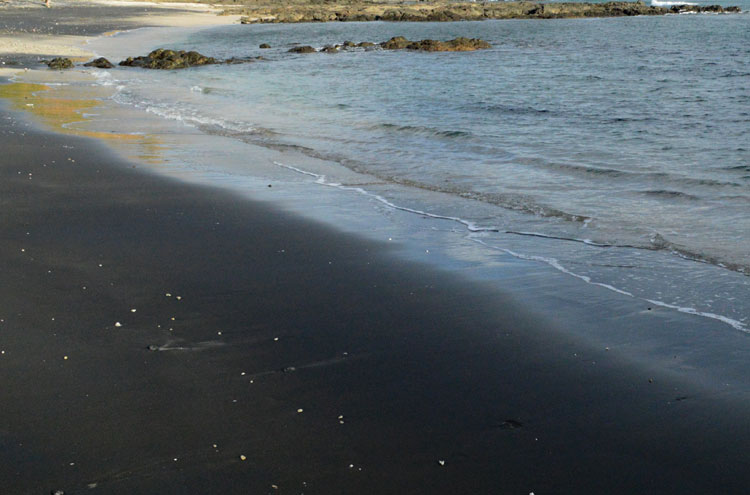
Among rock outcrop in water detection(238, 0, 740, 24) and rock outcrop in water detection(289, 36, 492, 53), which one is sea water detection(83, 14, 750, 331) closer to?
rock outcrop in water detection(289, 36, 492, 53)

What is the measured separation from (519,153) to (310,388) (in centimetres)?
1012

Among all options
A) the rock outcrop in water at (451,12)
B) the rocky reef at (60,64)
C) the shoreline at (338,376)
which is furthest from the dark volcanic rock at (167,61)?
the rock outcrop in water at (451,12)

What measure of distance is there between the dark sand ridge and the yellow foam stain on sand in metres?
6.32

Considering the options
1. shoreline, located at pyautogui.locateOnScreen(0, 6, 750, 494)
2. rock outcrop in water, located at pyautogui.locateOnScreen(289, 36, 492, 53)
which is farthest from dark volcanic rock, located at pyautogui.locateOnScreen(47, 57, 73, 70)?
shoreline, located at pyautogui.locateOnScreen(0, 6, 750, 494)

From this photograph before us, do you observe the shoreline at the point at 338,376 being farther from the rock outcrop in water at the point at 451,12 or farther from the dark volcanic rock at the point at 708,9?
the dark volcanic rock at the point at 708,9

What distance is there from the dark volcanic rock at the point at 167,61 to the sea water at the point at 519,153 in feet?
7.13

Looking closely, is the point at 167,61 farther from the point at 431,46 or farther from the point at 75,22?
the point at 75,22

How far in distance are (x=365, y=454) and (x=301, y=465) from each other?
365 mm

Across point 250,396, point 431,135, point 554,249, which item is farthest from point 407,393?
point 431,135

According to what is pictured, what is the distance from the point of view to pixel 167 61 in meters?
33.3

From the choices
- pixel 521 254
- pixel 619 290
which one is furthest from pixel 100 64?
pixel 619 290

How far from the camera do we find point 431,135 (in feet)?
52.2

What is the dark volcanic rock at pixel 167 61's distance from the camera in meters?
33.0

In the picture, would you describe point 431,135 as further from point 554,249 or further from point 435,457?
point 435,457
